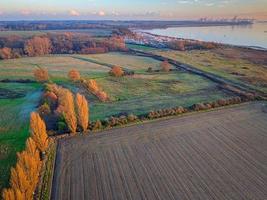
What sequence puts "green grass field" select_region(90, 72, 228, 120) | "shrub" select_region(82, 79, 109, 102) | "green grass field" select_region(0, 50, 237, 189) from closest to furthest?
"green grass field" select_region(0, 50, 237, 189) → "green grass field" select_region(90, 72, 228, 120) → "shrub" select_region(82, 79, 109, 102)

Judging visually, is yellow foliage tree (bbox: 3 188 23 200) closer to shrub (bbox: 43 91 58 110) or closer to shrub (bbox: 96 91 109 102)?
shrub (bbox: 43 91 58 110)

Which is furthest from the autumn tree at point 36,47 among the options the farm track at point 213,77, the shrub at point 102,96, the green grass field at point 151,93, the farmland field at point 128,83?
the shrub at point 102,96

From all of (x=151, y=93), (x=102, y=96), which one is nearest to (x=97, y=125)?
(x=102, y=96)

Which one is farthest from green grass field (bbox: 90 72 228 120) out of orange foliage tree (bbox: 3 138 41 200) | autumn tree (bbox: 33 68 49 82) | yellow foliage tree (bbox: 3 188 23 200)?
yellow foliage tree (bbox: 3 188 23 200)

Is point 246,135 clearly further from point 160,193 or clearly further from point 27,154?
point 27,154

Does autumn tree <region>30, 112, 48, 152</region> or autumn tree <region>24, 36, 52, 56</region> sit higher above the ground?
autumn tree <region>30, 112, 48, 152</region>

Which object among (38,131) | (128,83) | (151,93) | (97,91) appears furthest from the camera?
(128,83)

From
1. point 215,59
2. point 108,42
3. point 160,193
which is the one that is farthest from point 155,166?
point 108,42

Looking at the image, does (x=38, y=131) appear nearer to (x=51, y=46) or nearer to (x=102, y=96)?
(x=102, y=96)
